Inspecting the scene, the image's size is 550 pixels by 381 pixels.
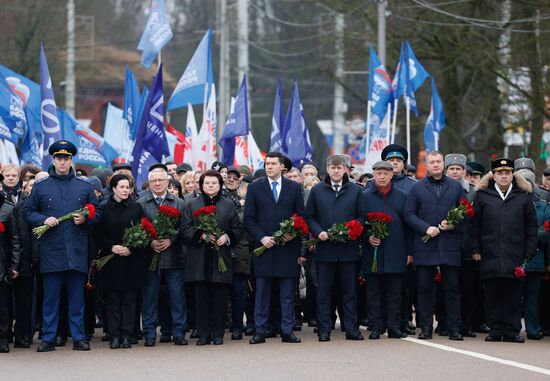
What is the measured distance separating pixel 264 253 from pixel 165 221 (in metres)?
1.19

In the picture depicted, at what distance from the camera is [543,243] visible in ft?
53.2

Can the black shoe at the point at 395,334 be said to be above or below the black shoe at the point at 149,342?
above

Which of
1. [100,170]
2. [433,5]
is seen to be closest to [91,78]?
[433,5]

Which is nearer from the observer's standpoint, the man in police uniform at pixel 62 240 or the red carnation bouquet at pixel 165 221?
the man in police uniform at pixel 62 240

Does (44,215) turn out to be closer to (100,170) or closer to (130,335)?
(130,335)

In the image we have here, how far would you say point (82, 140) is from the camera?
2480cm

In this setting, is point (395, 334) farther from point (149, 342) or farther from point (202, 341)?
point (149, 342)

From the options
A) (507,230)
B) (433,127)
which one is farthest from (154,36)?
(507,230)

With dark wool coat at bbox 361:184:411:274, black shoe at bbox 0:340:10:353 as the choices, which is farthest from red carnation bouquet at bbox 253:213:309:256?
black shoe at bbox 0:340:10:353

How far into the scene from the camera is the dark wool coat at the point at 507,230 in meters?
15.7

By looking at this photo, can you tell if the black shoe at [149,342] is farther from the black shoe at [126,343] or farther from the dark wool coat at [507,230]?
the dark wool coat at [507,230]

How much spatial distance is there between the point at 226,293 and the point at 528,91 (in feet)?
70.3

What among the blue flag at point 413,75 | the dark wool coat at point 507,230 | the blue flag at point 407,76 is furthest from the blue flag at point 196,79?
the dark wool coat at point 507,230

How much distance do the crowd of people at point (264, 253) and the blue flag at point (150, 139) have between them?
157 inches
